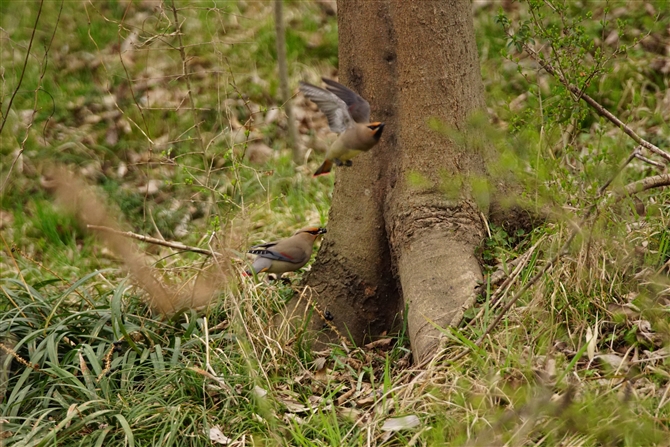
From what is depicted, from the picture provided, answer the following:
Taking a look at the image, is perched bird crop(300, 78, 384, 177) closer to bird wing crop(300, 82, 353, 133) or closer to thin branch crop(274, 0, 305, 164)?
bird wing crop(300, 82, 353, 133)

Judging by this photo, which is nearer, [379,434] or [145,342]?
[379,434]

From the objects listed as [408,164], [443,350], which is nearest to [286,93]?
[408,164]

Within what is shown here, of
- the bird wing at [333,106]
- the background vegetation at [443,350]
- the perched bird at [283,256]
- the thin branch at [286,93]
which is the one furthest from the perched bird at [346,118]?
the thin branch at [286,93]

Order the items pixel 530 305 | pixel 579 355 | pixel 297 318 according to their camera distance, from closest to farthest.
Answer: pixel 579 355, pixel 530 305, pixel 297 318

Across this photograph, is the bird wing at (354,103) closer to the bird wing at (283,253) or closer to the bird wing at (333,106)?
the bird wing at (333,106)

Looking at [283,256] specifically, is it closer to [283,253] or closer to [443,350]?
[283,253]

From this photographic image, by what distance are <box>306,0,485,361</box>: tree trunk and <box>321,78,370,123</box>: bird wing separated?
303 mm

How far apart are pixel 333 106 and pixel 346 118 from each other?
0.28 feet

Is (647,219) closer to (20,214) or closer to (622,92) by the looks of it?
(622,92)

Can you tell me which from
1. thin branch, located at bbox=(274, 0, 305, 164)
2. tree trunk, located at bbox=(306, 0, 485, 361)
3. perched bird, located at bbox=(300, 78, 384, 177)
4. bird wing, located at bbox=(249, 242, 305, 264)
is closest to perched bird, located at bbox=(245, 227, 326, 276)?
bird wing, located at bbox=(249, 242, 305, 264)

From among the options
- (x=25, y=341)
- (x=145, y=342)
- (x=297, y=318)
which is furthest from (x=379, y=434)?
(x=25, y=341)

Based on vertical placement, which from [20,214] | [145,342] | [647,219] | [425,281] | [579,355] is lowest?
[20,214]

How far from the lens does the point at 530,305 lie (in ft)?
10.8

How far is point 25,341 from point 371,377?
1665 mm
